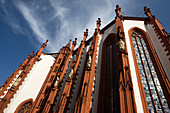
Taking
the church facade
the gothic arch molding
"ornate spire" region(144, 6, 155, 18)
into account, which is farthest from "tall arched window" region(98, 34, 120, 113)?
the gothic arch molding

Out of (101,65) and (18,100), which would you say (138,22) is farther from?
(18,100)

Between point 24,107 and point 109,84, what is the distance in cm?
1098

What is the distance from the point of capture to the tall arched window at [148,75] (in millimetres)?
5910

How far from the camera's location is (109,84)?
25.7 ft

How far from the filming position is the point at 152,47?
9.19 m

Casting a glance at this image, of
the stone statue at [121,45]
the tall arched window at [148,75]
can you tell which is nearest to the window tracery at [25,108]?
the stone statue at [121,45]

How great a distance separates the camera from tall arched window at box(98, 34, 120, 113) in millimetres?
6508

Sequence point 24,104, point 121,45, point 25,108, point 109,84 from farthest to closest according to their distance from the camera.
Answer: point 24,104 → point 25,108 → point 109,84 → point 121,45

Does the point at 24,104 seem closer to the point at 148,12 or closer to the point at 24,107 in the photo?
the point at 24,107

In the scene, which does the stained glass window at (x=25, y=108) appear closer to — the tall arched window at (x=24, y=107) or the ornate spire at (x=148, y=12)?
the tall arched window at (x=24, y=107)

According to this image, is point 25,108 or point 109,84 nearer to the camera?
point 109,84

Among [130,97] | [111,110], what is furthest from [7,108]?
[130,97]

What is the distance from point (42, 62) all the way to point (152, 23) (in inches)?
653

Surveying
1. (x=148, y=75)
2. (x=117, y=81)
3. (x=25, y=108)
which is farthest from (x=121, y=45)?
(x=25, y=108)
